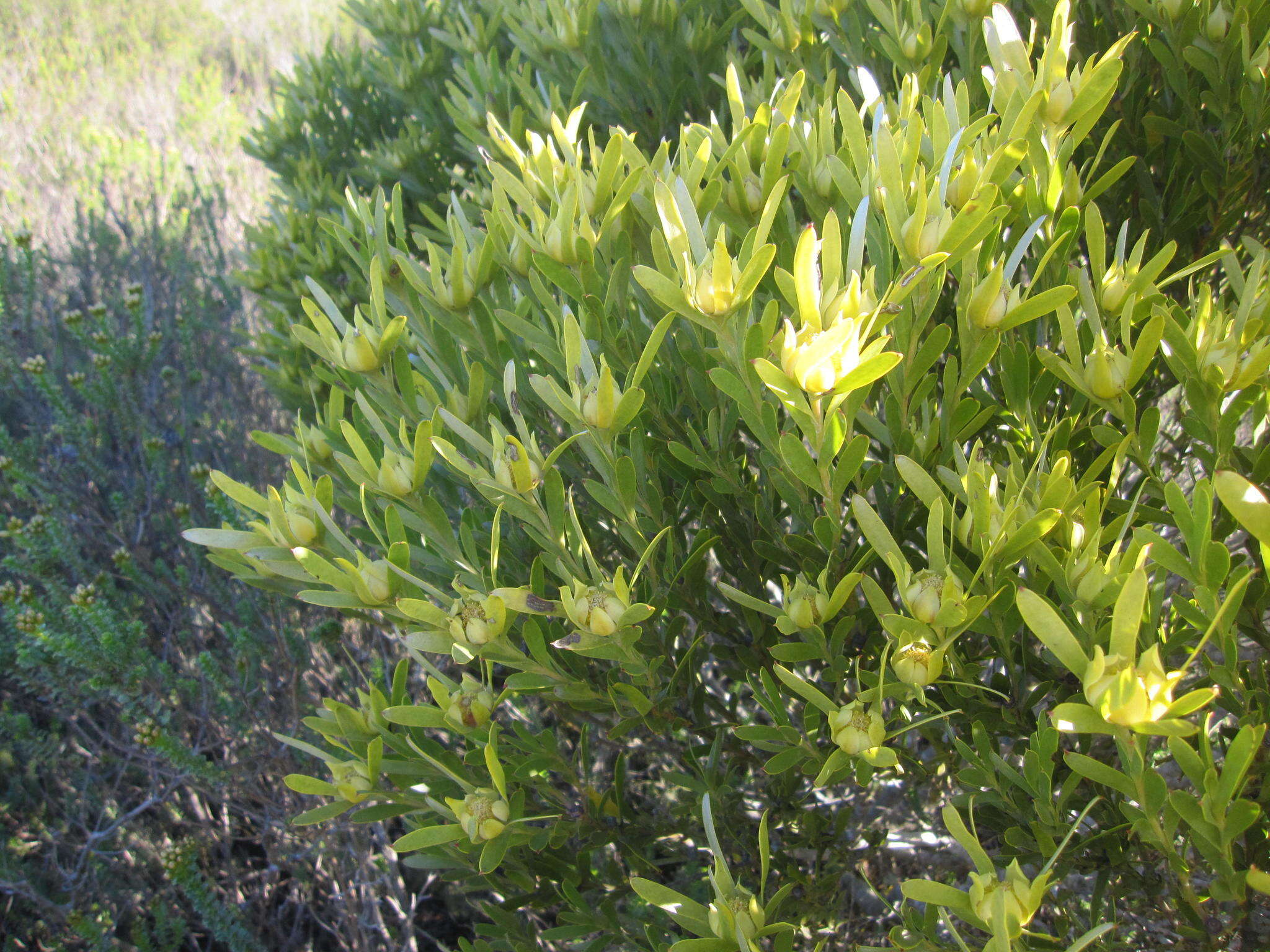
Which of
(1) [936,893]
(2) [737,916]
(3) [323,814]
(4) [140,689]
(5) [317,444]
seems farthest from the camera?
(4) [140,689]

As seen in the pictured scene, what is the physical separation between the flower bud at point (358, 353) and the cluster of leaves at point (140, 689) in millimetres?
737

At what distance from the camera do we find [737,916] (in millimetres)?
991

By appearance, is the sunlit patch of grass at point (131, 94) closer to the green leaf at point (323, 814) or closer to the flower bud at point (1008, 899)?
the green leaf at point (323, 814)

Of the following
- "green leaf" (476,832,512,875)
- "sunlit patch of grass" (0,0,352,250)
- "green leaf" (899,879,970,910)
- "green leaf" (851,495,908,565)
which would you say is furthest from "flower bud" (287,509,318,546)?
"sunlit patch of grass" (0,0,352,250)

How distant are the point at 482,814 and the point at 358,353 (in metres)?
0.68

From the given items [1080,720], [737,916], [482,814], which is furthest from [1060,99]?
[482,814]

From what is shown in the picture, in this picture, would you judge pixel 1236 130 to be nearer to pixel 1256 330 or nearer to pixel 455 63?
pixel 1256 330

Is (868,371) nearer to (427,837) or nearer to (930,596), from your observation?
(930,596)

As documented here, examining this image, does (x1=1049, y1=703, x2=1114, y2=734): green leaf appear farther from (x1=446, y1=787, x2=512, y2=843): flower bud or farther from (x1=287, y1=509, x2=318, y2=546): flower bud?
(x1=287, y1=509, x2=318, y2=546): flower bud

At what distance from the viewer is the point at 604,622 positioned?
3.35 ft

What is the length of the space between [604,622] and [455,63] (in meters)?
1.88

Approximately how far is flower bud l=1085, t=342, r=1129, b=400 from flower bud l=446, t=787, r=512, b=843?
3.08 ft

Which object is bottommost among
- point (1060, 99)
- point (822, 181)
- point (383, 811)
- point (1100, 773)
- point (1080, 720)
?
point (383, 811)

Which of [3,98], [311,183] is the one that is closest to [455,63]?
[311,183]
